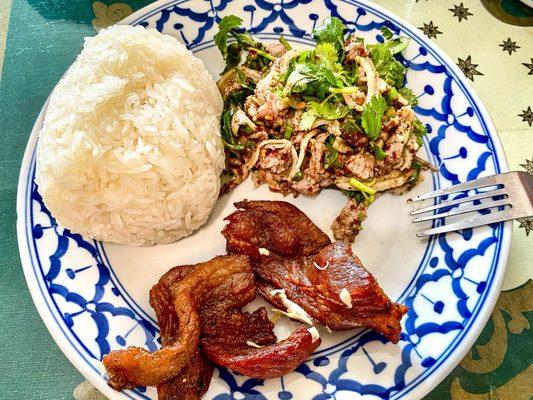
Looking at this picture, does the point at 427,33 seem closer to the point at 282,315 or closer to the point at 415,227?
the point at 415,227

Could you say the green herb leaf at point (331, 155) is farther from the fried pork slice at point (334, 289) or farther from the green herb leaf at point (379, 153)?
the fried pork slice at point (334, 289)

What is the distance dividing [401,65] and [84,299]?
2273mm

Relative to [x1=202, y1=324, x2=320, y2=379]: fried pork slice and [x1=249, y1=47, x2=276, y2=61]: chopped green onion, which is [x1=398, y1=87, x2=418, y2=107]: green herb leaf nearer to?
[x1=249, y1=47, x2=276, y2=61]: chopped green onion

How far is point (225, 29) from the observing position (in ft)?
10.9

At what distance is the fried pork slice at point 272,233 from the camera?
2799 mm

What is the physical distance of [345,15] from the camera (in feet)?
11.4

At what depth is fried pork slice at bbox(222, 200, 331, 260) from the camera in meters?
2.80

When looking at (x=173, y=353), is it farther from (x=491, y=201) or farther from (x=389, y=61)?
(x=389, y=61)

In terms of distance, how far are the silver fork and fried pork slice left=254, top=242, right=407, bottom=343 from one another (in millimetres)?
567

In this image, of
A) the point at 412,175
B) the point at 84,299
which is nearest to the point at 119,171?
the point at 84,299

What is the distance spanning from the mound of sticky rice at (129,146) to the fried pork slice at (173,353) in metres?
0.47

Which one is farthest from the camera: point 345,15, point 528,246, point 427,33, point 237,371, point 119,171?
point 427,33

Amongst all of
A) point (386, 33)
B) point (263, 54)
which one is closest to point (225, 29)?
point (263, 54)

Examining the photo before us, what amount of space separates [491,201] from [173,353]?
1787 millimetres
